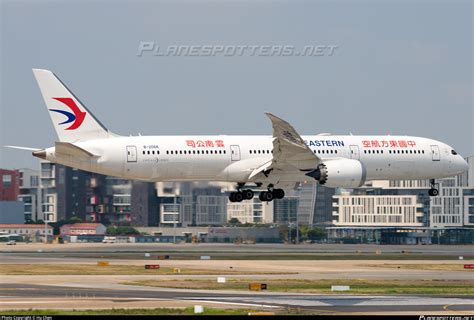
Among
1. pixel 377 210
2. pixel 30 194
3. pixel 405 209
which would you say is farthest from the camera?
pixel 377 210

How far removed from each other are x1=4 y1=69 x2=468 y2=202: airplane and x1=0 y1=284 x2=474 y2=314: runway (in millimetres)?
22775

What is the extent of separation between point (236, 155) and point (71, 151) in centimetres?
1153

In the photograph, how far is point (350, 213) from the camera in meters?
165

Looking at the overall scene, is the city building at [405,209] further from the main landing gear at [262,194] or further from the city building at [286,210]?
the main landing gear at [262,194]

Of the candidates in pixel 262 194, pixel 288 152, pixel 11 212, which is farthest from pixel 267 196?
pixel 11 212

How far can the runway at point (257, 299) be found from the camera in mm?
41781

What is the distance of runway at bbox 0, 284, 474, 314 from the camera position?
4178 cm

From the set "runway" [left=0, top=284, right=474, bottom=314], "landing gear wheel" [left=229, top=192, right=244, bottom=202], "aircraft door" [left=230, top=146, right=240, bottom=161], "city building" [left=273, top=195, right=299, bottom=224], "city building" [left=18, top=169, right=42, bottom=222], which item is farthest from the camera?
"city building" [left=18, top=169, right=42, bottom=222]

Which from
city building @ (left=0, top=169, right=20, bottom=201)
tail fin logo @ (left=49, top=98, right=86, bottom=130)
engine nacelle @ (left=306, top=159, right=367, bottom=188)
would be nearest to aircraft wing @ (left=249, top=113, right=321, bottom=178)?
engine nacelle @ (left=306, top=159, right=367, bottom=188)

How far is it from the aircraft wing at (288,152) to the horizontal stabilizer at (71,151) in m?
11.7

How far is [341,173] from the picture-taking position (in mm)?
72938

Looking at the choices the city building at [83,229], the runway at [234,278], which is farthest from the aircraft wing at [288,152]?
the city building at [83,229]

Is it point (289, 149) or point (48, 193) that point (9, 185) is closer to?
point (48, 193)

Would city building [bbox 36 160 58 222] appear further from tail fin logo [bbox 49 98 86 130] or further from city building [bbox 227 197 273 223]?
tail fin logo [bbox 49 98 86 130]
